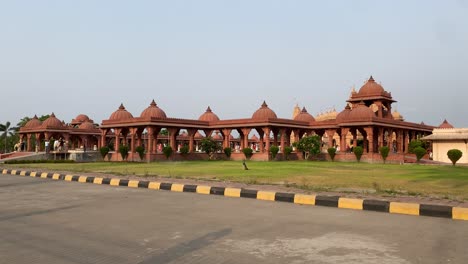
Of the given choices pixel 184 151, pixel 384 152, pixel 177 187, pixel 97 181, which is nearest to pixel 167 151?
pixel 184 151

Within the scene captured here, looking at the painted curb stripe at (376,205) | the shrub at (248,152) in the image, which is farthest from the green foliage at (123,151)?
the painted curb stripe at (376,205)

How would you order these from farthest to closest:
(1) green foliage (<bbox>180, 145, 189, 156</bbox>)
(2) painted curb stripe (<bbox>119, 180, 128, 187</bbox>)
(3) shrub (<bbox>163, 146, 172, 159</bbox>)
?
(1) green foliage (<bbox>180, 145, 189, 156</bbox>) → (3) shrub (<bbox>163, 146, 172, 159</bbox>) → (2) painted curb stripe (<bbox>119, 180, 128, 187</bbox>)

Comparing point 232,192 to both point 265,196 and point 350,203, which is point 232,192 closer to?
point 265,196

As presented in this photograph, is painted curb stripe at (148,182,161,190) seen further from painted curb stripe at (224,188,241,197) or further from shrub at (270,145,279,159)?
shrub at (270,145,279,159)

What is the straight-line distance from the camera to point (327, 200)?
7.71m

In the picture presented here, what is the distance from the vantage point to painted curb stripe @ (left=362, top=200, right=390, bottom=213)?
7020 mm

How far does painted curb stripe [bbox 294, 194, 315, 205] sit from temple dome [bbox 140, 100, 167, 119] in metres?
29.9

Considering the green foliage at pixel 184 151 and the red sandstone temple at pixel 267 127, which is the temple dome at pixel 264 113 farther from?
the green foliage at pixel 184 151

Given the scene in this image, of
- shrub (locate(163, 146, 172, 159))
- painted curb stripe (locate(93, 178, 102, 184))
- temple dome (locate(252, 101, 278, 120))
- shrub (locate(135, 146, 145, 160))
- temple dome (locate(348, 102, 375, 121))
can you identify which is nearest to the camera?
painted curb stripe (locate(93, 178, 102, 184))

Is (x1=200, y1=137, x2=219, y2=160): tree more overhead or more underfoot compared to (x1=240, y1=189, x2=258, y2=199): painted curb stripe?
more overhead

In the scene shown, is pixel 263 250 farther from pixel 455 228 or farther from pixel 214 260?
pixel 455 228

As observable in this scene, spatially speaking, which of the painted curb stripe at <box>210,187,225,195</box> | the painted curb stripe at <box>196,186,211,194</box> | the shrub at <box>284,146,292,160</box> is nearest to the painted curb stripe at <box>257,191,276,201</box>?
the painted curb stripe at <box>210,187,225,195</box>

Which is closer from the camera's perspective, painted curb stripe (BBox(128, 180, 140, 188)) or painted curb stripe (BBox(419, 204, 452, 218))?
painted curb stripe (BBox(419, 204, 452, 218))

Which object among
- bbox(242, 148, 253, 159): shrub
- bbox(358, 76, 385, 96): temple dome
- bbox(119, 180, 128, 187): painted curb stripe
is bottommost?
bbox(119, 180, 128, 187): painted curb stripe
